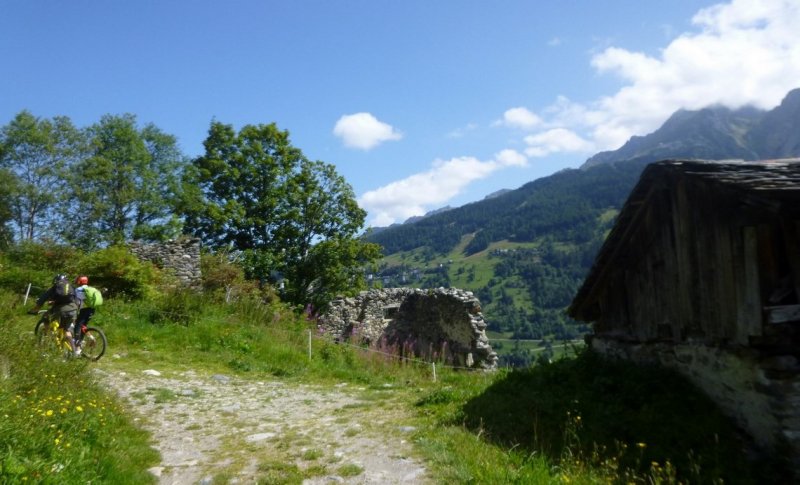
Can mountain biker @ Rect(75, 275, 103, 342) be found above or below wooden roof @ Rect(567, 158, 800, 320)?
below

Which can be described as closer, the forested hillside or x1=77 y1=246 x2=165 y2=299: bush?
x1=77 y1=246 x2=165 y2=299: bush

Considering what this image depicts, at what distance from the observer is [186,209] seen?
96.5ft

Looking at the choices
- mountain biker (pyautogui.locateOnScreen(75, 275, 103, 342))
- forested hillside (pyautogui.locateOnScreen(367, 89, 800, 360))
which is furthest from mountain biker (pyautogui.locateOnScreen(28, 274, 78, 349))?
forested hillside (pyautogui.locateOnScreen(367, 89, 800, 360))

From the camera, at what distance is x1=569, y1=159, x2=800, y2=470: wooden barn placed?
565 cm

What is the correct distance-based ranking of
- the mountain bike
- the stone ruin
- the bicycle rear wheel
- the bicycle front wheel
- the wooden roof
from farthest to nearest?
the stone ruin
the bicycle front wheel
the mountain bike
the bicycle rear wheel
the wooden roof

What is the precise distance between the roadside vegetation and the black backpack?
3.63ft

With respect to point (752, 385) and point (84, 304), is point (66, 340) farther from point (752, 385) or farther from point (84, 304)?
point (752, 385)

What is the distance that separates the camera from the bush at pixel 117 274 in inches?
653

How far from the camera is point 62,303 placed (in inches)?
389

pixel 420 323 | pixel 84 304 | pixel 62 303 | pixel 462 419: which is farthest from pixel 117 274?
pixel 462 419

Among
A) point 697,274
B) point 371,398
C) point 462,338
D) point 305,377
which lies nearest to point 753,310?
point 697,274

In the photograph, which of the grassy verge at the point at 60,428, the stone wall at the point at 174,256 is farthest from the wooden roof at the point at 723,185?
the stone wall at the point at 174,256

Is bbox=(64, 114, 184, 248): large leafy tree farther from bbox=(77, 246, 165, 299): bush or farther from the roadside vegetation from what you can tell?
the roadside vegetation

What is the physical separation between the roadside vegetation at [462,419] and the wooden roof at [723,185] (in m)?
2.13
